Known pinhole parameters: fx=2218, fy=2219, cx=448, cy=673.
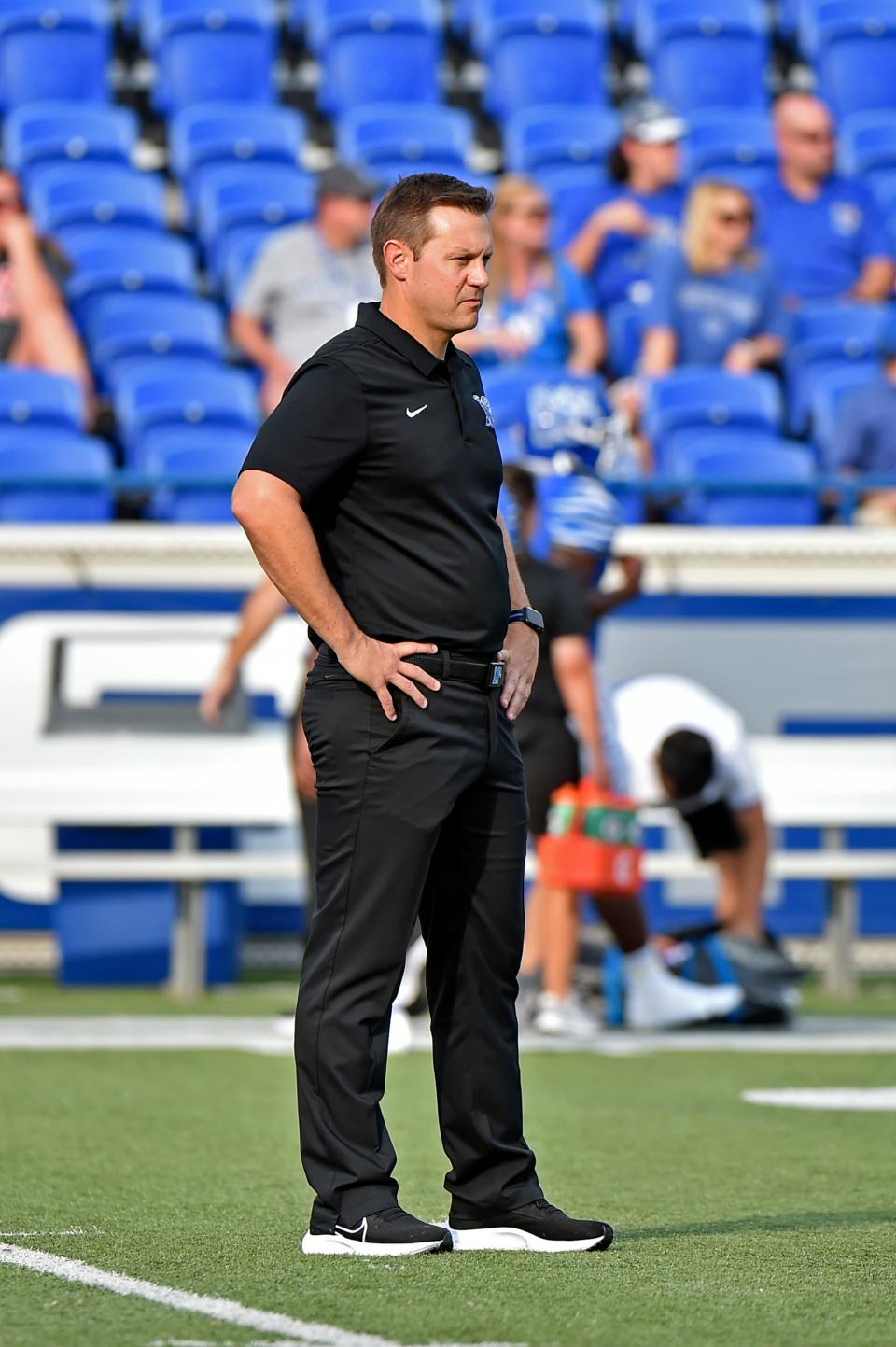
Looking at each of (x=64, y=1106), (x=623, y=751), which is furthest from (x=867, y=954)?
(x=64, y=1106)

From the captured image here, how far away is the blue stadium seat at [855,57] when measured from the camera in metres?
15.0

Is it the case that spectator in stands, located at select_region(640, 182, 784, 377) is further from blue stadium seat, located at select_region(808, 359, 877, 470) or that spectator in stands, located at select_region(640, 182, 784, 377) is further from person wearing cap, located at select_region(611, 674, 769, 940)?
person wearing cap, located at select_region(611, 674, 769, 940)

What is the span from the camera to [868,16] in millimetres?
15180

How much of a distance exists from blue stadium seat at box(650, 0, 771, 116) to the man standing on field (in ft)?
37.6

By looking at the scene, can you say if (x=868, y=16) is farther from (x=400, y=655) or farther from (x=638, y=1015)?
(x=400, y=655)

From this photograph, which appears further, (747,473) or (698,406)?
(698,406)

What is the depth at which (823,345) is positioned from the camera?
12297 mm

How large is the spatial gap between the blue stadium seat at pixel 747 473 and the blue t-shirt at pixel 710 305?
2.14ft

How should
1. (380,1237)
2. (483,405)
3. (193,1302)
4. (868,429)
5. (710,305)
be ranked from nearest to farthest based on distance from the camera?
(193,1302), (380,1237), (483,405), (868,429), (710,305)

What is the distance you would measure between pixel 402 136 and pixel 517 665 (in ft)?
33.5

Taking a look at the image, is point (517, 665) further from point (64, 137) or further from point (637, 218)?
point (64, 137)

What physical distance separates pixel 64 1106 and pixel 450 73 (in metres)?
11.3

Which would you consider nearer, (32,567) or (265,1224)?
(265,1224)

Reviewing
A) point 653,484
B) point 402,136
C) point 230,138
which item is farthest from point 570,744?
point 230,138
